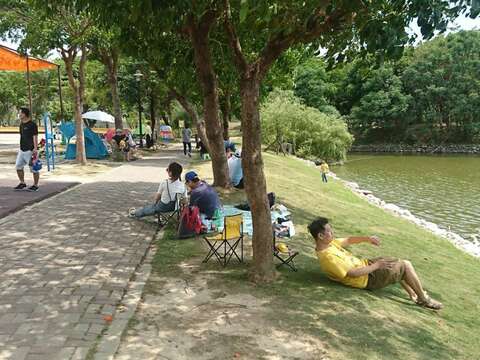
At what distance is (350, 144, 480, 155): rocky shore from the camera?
174 ft

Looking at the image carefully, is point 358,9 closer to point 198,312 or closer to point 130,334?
point 198,312

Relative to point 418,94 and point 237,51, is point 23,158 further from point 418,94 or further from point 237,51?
point 418,94

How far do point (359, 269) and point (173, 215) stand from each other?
3.89m

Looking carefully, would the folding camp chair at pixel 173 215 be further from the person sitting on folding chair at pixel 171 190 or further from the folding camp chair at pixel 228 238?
the folding camp chair at pixel 228 238

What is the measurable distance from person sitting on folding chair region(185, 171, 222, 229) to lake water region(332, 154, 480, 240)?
9.54 meters

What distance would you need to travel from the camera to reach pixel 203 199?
27.2ft

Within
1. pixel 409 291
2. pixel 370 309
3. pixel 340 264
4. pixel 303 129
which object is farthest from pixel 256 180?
pixel 303 129

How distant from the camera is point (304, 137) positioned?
37156mm

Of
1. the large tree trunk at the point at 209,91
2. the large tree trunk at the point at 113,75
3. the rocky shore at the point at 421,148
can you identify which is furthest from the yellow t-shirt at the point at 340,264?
the rocky shore at the point at 421,148

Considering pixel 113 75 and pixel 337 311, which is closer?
pixel 337 311

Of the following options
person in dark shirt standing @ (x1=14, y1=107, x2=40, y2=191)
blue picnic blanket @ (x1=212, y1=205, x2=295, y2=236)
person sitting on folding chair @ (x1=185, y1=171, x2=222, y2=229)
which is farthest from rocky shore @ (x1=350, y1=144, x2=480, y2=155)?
person sitting on folding chair @ (x1=185, y1=171, x2=222, y2=229)

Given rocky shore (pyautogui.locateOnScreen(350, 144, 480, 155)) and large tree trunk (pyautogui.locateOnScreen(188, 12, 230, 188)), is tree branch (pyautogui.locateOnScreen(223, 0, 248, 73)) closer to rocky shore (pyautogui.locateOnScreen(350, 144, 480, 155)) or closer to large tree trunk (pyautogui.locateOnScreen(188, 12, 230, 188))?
large tree trunk (pyautogui.locateOnScreen(188, 12, 230, 188))

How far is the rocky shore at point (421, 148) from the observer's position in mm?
52950

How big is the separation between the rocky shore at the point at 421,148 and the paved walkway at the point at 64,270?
48330 mm
